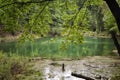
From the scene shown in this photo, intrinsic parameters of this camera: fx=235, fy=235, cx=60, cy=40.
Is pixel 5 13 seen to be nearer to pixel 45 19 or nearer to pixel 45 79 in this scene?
pixel 45 19

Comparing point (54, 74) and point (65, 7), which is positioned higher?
point (65, 7)

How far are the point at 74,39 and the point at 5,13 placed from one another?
2.39 m

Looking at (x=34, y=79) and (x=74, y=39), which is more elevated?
(x=74, y=39)

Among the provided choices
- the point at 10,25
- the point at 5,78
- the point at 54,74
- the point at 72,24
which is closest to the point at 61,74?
the point at 54,74

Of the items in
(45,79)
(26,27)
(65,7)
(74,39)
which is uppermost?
(65,7)

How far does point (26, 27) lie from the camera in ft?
25.5

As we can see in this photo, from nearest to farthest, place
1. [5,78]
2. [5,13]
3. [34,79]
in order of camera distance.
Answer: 1. [5,13]
2. [5,78]
3. [34,79]

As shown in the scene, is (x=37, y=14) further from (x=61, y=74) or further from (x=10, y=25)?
(x=61, y=74)

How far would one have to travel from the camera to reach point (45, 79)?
49.3ft

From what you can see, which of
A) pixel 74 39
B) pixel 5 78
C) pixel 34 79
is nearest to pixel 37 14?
pixel 74 39

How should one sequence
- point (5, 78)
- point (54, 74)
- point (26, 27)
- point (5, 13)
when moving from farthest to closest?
point (54, 74)
point (5, 78)
point (26, 27)
point (5, 13)

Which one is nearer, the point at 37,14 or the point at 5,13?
the point at 5,13

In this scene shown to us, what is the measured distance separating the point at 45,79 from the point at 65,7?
7.94 meters

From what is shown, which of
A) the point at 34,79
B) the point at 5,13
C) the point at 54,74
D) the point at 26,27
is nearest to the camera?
the point at 5,13
